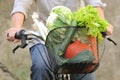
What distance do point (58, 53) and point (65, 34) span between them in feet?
0.48

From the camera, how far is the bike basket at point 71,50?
9.40 feet

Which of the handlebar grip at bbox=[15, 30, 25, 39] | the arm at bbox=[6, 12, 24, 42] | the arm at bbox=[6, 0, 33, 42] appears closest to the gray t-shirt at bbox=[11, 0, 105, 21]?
the arm at bbox=[6, 0, 33, 42]

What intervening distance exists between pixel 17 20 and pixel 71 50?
815 millimetres

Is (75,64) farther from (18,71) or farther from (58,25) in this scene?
(18,71)

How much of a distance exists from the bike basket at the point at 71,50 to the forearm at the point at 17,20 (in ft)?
1.97

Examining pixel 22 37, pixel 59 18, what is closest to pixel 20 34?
pixel 22 37

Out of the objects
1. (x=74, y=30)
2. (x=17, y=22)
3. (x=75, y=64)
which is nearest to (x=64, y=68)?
(x=75, y=64)

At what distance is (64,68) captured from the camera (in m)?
2.91

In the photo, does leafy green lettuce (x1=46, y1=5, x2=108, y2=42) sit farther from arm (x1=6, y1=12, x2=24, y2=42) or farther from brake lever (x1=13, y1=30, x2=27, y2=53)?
arm (x1=6, y1=12, x2=24, y2=42)

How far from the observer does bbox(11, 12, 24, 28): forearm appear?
11.5ft

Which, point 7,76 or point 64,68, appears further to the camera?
point 7,76

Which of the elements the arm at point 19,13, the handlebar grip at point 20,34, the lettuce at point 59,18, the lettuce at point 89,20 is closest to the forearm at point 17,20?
the arm at point 19,13

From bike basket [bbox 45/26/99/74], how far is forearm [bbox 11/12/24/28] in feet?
1.97

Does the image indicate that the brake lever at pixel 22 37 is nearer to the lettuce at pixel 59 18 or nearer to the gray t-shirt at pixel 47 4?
the lettuce at pixel 59 18
